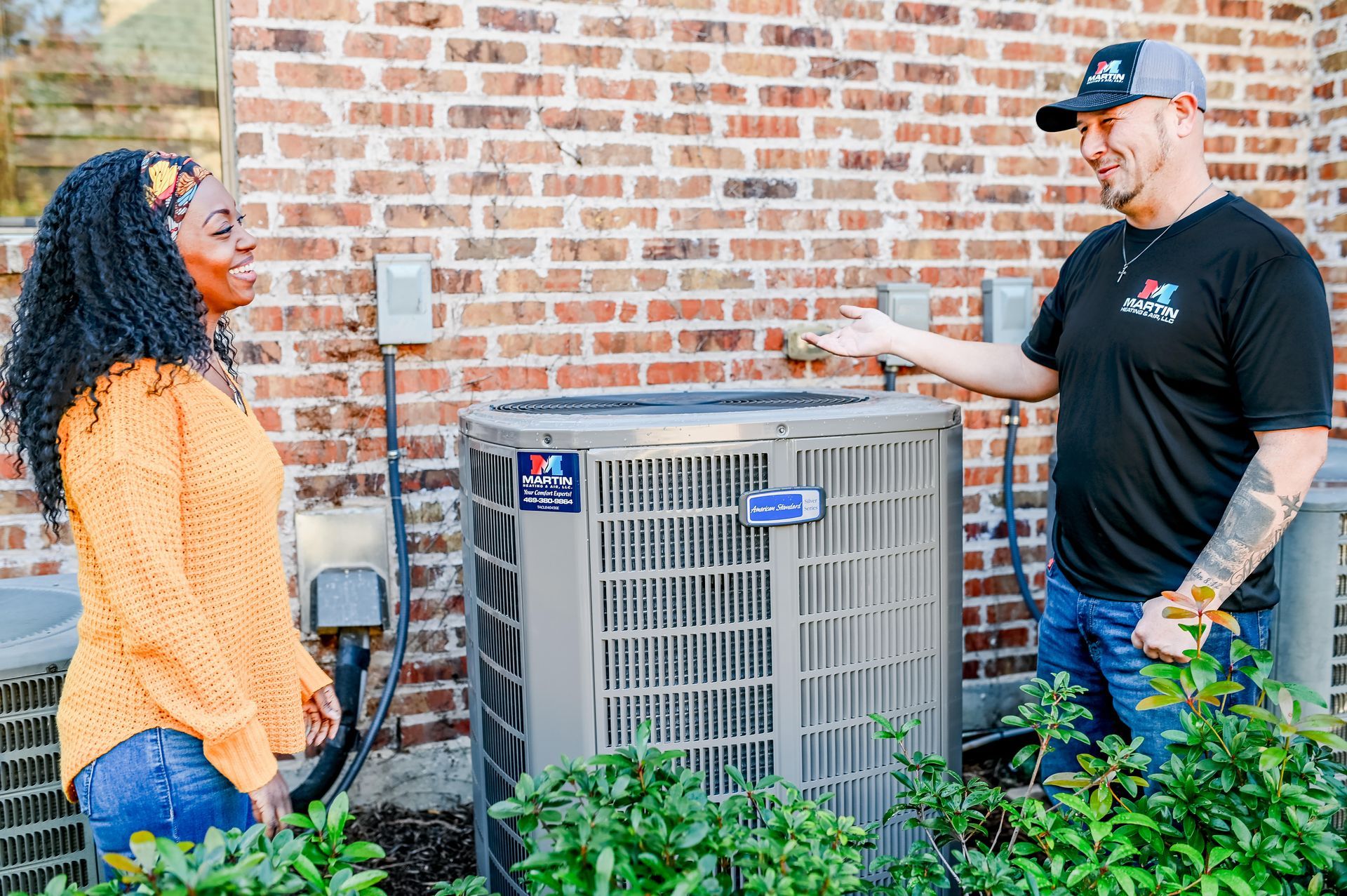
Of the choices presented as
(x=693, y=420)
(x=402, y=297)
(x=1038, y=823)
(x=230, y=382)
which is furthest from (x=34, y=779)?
(x=1038, y=823)

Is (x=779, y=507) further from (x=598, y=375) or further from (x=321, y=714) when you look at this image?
(x=598, y=375)

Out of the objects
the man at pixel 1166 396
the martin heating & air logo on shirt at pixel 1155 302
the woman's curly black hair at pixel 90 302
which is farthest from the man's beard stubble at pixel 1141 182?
the woman's curly black hair at pixel 90 302

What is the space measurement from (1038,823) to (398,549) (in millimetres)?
1886

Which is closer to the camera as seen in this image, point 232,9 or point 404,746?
point 232,9

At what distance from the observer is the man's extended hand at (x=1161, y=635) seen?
190cm

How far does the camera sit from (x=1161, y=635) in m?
1.91

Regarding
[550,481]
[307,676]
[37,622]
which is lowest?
[307,676]

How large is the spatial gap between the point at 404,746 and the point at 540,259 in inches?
56.5

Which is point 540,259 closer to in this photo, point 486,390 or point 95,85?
point 486,390

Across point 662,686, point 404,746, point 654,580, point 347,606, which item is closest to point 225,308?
point 654,580

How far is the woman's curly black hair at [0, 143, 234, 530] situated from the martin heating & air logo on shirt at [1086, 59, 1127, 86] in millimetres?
1724

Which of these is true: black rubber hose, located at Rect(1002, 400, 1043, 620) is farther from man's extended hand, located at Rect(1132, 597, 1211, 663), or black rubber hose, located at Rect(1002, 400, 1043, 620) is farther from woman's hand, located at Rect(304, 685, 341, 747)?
woman's hand, located at Rect(304, 685, 341, 747)

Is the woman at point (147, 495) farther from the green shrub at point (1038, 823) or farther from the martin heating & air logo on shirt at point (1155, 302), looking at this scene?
the martin heating & air logo on shirt at point (1155, 302)

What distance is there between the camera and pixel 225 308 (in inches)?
73.0
